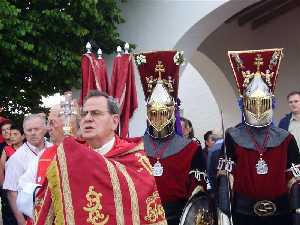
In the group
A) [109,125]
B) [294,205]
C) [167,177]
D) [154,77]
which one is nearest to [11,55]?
[154,77]

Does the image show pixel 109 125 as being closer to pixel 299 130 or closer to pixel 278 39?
pixel 299 130

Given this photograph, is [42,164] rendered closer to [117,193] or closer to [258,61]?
[117,193]

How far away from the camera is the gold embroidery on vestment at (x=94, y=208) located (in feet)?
9.48

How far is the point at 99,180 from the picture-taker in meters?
2.90

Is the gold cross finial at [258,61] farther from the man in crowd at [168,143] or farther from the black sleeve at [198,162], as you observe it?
the black sleeve at [198,162]

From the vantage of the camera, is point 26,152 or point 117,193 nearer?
point 117,193

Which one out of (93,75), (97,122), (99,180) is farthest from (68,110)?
(93,75)

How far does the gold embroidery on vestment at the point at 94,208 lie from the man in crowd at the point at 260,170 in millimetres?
2487

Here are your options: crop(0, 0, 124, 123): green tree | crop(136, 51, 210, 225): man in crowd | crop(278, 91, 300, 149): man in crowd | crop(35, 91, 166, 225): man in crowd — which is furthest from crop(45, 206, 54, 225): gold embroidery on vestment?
crop(0, 0, 124, 123): green tree

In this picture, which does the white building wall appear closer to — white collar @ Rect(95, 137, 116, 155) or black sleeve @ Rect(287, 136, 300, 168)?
black sleeve @ Rect(287, 136, 300, 168)

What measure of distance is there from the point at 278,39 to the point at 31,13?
7.39 meters

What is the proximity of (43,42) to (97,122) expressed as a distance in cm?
452

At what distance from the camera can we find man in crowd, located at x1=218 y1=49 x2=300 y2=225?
17.4ft

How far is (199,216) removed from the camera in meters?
5.21
